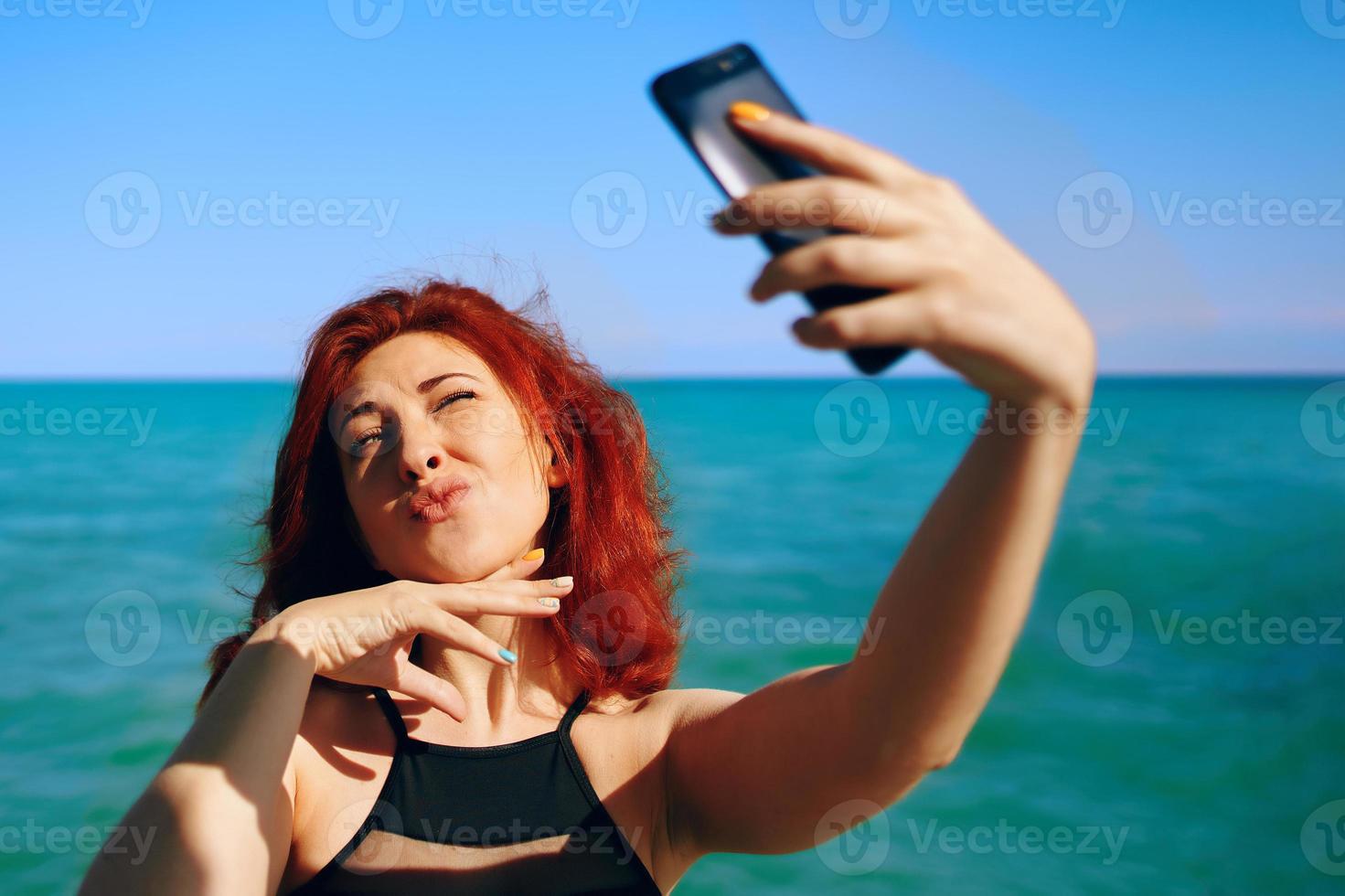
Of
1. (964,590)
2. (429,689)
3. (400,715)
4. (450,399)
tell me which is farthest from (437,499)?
(964,590)

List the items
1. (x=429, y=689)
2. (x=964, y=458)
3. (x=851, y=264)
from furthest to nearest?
1. (x=429, y=689)
2. (x=964, y=458)
3. (x=851, y=264)

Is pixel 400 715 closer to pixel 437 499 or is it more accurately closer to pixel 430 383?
pixel 437 499

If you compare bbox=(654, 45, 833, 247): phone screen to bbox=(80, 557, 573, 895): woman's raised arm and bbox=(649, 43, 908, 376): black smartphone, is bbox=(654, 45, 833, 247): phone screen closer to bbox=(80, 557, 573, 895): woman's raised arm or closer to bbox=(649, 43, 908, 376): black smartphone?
bbox=(649, 43, 908, 376): black smartphone

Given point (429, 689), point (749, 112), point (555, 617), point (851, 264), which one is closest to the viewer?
point (851, 264)

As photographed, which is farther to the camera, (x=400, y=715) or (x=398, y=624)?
(x=400, y=715)

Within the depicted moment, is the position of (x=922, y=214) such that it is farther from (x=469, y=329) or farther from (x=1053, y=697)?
(x=1053, y=697)

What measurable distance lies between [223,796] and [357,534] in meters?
0.99

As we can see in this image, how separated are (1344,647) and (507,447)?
39.0ft

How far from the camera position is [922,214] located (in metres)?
1.08

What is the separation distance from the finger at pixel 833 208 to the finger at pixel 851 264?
2 centimetres

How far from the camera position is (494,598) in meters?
2.10

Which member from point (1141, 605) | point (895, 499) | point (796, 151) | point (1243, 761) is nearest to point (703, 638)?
point (1243, 761)

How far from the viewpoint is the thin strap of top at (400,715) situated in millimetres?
2303

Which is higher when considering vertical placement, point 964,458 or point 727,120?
point 727,120
